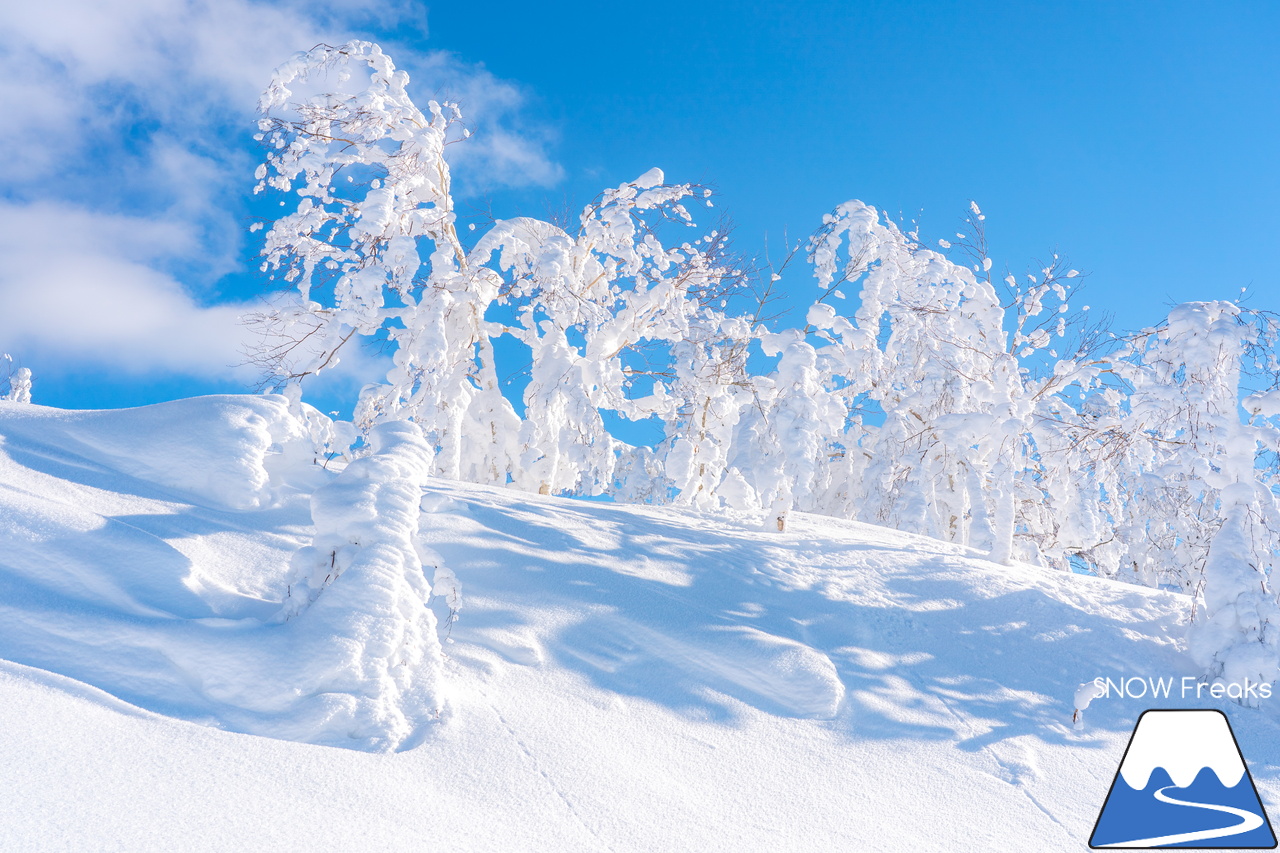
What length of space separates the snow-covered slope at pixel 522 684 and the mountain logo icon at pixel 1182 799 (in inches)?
6.1

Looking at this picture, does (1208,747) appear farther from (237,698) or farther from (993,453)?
→ (237,698)

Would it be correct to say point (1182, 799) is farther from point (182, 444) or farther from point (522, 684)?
point (182, 444)

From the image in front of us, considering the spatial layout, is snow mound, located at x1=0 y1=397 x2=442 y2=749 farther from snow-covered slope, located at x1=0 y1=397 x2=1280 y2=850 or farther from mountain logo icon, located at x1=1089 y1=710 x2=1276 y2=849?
mountain logo icon, located at x1=1089 y1=710 x2=1276 y2=849

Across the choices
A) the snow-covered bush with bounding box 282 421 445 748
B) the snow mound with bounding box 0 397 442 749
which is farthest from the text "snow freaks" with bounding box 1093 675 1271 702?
the snow mound with bounding box 0 397 442 749

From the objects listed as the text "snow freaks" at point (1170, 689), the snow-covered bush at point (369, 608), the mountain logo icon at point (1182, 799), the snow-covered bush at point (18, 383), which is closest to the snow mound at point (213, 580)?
the snow-covered bush at point (369, 608)

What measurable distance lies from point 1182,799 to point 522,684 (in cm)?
409

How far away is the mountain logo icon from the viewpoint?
4.31 metres

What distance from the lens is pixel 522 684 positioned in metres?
4.56

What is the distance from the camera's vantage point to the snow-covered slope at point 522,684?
9.84 feet

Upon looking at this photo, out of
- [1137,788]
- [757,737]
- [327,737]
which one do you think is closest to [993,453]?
[1137,788]

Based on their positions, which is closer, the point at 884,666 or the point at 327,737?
the point at 327,737

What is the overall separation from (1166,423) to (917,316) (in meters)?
4.58

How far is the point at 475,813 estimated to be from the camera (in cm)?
327

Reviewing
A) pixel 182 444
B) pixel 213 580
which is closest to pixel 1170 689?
pixel 213 580
